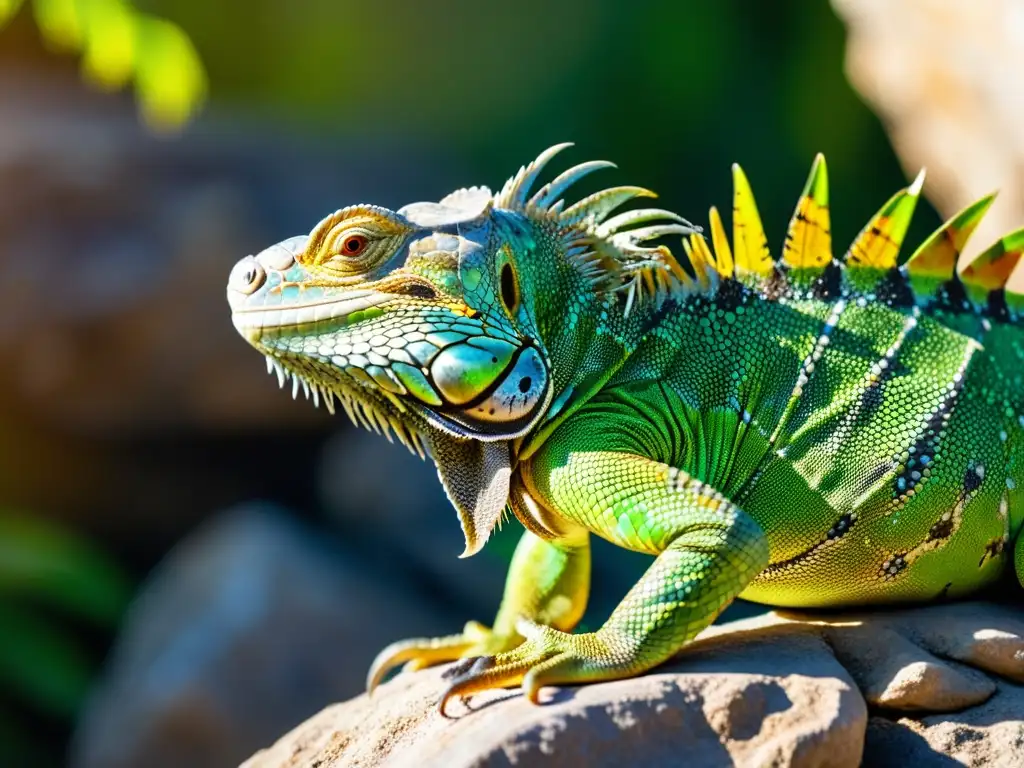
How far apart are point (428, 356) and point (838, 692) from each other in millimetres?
1511

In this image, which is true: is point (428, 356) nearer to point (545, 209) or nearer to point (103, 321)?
point (545, 209)

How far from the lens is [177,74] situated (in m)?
5.23

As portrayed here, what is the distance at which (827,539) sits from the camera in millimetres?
3678

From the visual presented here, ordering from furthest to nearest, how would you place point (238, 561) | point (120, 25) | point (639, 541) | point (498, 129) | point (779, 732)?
point (498, 129)
point (238, 561)
point (120, 25)
point (639, 541)
point (779, 732)

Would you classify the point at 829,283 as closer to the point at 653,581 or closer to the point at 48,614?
the point at 653,581

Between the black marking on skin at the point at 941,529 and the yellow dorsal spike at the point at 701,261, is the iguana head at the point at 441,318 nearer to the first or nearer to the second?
the yellow dorsal spike at the point at 701,261

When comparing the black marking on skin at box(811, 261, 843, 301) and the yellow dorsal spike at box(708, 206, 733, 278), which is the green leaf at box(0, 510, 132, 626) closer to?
the yellow dorsal spike at box(708, 206, 733, 278)

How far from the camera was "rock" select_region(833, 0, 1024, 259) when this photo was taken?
7.47 m

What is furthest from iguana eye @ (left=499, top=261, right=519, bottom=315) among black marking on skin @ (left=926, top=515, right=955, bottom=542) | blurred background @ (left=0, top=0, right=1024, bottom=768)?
blurred background @ (left=0, top=0, right=1024, bottom=768)

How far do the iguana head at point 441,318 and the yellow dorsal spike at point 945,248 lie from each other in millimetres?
853

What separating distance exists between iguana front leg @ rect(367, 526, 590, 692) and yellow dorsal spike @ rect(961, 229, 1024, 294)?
165 cm

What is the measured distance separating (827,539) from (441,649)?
1536 mm

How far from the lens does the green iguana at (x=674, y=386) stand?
340 centimetres

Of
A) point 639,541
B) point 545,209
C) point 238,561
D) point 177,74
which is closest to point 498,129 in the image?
point 238,561
